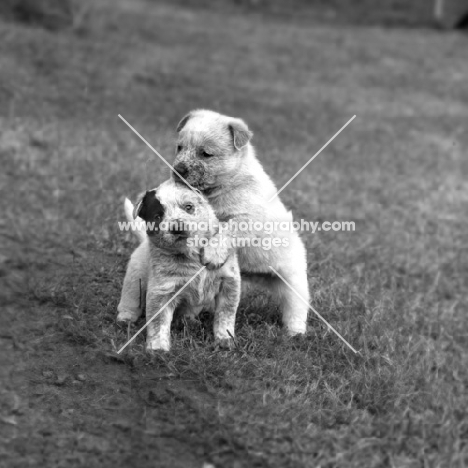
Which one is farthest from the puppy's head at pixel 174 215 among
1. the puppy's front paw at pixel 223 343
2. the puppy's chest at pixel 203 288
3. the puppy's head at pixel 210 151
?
the puppy's front paw at pixel 223 343

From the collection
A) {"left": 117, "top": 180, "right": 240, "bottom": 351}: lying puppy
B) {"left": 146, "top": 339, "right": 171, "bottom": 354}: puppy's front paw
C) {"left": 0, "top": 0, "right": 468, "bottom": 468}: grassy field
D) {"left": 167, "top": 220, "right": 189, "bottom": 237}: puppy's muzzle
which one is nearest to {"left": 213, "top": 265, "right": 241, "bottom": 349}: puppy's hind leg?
{"left": 117, "top": 180, "right": 240, "bottom": 351}: lying puppy

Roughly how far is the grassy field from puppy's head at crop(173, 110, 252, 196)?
3.35ft

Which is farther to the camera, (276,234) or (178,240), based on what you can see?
(276,234)

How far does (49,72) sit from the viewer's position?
11984mm

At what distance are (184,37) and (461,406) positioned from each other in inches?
568

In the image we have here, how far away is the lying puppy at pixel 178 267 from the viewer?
4.27 m

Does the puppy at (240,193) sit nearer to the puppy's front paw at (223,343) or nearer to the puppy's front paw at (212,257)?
the puppy's front paw at (212,257)

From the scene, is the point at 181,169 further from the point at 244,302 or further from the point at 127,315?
the point at 244,302

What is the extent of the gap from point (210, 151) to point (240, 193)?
1.18ft

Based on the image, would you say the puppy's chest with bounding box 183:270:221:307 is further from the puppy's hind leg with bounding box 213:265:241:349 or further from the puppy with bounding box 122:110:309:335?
the puppy with bounding box 122:110:309:335

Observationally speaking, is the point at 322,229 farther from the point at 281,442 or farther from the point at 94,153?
the point at 281,442

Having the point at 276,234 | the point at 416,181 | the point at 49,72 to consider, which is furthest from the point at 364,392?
the point at 49,72

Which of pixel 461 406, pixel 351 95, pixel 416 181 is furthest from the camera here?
pixel 351 95

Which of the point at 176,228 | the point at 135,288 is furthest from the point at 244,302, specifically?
the point at 176,228
